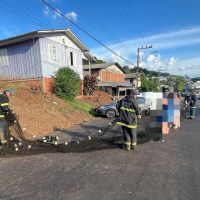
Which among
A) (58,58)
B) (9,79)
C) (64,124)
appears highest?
(58,58)

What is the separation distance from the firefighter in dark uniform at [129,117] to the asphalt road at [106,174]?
1.35 ft

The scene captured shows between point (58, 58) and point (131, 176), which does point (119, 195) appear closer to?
point (131, 176)

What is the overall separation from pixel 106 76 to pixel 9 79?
81.3 feet

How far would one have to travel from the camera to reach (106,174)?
545 centimetres

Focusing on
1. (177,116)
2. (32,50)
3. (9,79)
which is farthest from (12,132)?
(9,79)

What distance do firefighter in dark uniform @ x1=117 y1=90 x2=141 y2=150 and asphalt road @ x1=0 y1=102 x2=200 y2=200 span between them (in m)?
0.41

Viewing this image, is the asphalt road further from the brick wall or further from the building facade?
the brick wall

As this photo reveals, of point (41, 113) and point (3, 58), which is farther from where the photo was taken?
point (3, 58)

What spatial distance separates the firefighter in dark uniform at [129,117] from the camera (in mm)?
7395

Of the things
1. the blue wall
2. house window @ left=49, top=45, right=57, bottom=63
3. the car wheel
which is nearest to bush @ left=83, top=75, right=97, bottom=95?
house window @ left=49, top=45, right=57, bottom=63

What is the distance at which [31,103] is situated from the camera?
555 inches

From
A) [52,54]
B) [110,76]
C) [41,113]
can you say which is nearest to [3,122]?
[41,113]

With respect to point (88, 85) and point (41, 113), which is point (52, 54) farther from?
point (41, 113)

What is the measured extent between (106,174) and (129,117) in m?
2.43
